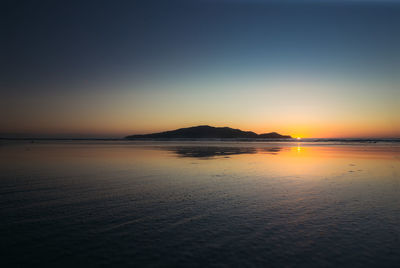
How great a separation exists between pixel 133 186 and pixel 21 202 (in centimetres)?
643

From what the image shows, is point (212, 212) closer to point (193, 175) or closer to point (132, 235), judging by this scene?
point (132, 235)

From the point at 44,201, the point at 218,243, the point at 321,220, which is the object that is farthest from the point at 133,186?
the point at 321,220

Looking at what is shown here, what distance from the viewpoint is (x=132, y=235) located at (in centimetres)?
963

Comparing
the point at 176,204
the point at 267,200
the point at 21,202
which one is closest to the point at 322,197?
the point at 267,200

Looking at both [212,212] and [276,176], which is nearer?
[212,212]

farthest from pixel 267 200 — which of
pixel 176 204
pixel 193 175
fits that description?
pixel 193 175

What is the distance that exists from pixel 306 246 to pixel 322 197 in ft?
25.0

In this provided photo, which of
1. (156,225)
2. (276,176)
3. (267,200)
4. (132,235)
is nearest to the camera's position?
(132,235)

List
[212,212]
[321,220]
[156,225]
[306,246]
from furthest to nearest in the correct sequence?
[212,212] → [321,220] → [156,225] → [306,246]

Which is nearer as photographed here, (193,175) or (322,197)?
(322,197)

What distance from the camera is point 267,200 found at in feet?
48.3

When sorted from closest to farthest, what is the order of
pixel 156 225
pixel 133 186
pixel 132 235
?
1. pixel 132 235
2. pixel 156 225
3. pixel 133 186

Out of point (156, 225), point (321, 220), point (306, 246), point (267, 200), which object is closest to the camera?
point (306, 246)

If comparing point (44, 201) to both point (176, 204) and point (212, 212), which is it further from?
point (212, 212)
